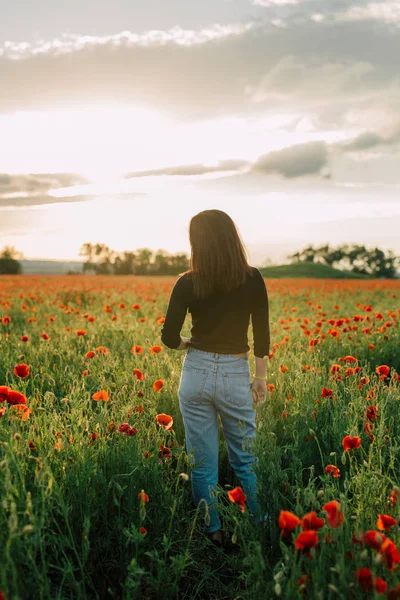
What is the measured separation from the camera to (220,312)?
123 inches

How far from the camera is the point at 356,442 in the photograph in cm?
250

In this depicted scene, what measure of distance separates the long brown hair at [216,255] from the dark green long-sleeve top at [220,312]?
0.18 ft

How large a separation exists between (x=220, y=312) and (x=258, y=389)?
2.13ft

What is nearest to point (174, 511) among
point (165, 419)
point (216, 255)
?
point (165, 419)

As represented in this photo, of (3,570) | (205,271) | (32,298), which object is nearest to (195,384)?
(205,271)

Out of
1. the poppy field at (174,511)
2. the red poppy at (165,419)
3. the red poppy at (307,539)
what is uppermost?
the red poppy at (165,419)

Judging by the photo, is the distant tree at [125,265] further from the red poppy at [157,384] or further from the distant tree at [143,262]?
the red poppy at [157,384]

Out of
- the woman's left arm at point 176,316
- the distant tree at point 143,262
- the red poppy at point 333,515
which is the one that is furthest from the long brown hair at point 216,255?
the distant tree at point 143,262

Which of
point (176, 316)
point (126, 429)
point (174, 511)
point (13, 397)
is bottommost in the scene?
point (174, 511)

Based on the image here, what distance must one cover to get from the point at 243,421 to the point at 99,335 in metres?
3.98

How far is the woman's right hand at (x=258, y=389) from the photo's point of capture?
11.1 feet

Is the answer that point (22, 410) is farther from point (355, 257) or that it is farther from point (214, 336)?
point (355, 257)

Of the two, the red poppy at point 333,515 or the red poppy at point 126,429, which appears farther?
the red poppy at point 126,429

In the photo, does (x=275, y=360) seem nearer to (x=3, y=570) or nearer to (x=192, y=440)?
(x=192, y=440)
